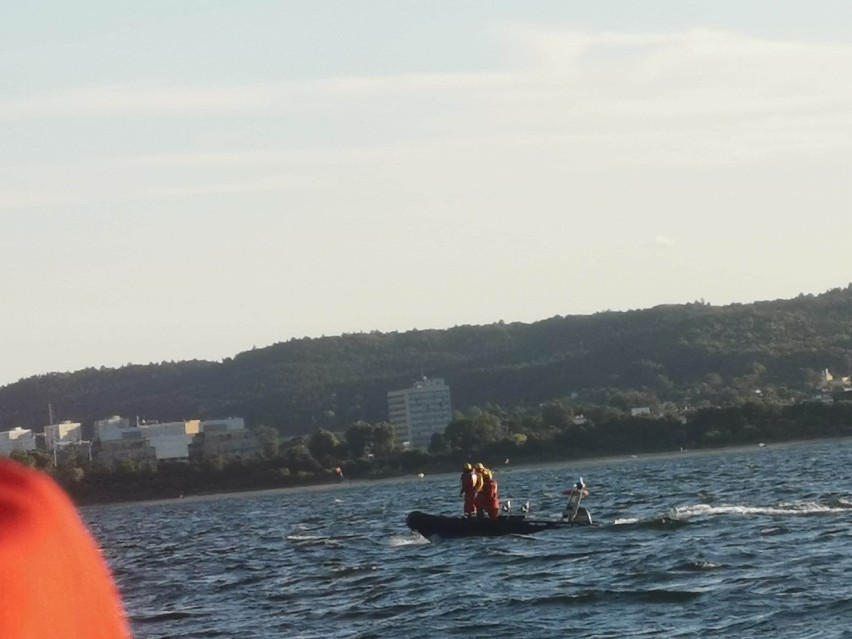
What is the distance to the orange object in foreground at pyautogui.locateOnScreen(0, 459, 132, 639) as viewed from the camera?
1179mm

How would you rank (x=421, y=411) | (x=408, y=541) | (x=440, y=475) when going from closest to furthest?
1. (x=408, y=541)
2. (x=440, y=475)
3. (x=421, y=411)

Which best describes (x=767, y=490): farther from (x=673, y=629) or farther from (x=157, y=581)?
(x=673, y=629)

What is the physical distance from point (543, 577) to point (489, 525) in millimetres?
8630

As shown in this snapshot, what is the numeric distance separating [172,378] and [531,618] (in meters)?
175

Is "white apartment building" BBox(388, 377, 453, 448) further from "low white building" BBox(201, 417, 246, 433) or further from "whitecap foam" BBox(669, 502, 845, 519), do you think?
"whitecap foam" BBox(669, 502, 845, 519)

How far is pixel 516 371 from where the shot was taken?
6959 inches

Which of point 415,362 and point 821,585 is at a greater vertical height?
point 415,362

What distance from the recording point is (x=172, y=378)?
194625mm

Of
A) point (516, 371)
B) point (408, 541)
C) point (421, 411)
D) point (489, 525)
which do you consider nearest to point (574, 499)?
point (489, 525)

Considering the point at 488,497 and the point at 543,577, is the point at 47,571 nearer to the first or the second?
the point at 543,577

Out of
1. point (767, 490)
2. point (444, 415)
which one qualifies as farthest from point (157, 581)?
point (444, 415)

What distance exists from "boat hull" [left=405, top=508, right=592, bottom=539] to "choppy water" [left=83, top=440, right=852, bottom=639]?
0.28m

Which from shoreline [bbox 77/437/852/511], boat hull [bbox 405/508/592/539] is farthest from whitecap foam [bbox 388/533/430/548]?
shoreline [bbox 77/437/852/511]

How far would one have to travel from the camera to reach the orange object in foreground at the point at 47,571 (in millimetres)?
1179
